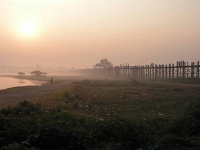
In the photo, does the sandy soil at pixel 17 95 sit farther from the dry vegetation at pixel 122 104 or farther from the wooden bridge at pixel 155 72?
the wooden bridge at pixel 155 72

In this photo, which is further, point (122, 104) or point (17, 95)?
point (17, 95)

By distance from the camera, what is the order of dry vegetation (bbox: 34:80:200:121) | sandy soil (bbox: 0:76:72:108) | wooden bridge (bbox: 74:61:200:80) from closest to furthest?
dry vegetation (bbox: 34:80:200:121) < sandy soil (bbox: 0:76:72:108) < wooden bridge (bbox: 74:61:200:80)

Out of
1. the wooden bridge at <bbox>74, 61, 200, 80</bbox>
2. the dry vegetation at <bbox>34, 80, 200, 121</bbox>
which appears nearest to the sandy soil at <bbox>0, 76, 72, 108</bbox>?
the dry vegetation at <bbox>34, 80, 200, 121</bbox>


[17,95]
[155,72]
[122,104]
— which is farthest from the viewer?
[155,72]

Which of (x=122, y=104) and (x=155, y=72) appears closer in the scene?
(x=122, y=104)

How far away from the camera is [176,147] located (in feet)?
23.0

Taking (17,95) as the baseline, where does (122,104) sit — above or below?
below

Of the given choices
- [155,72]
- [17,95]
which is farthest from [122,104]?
[155,72]

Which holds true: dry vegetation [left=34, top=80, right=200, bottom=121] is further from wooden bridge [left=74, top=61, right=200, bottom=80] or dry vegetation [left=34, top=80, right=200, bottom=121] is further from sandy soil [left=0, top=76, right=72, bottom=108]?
wooden bridge [left=74, top=61, right=200, bottom=80]

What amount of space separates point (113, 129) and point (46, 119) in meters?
2.52

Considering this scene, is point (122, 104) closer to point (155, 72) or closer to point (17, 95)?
point (17, 95)

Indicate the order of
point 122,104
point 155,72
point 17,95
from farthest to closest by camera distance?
point 155,72 < point 17,95 < point 122,104

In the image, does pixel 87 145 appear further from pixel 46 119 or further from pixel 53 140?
pixel 46 119

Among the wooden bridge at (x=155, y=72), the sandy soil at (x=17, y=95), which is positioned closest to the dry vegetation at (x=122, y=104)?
the sandy soil at (x=17, y=95)
